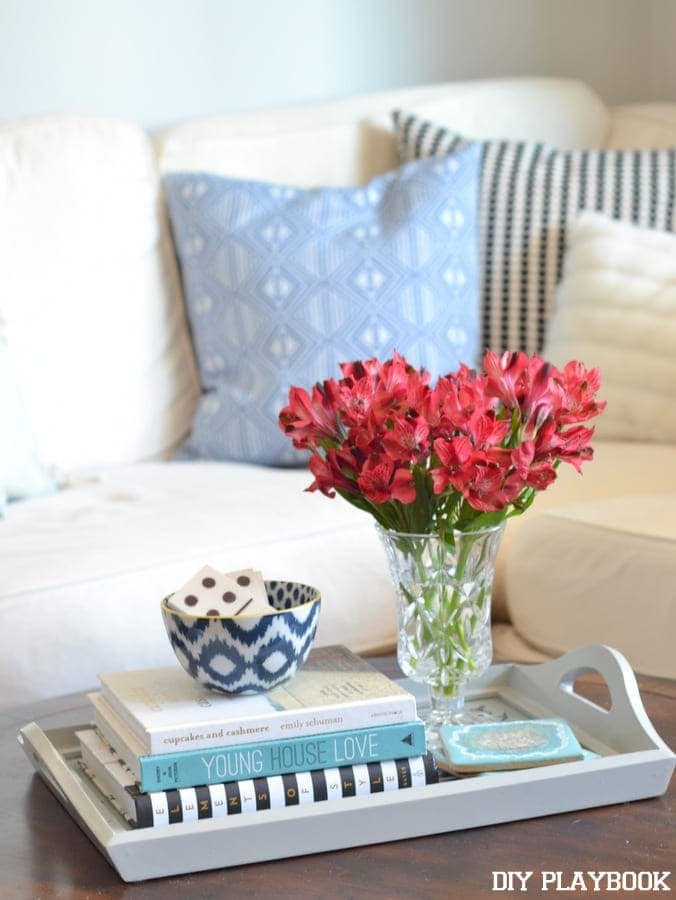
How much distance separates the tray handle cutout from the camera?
1.02m

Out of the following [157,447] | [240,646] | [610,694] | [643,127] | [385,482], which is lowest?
[157,447]

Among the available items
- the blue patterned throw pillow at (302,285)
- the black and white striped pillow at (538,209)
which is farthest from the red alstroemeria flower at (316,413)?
the black and white striped pillow at (538,209)

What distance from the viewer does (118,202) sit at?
7.22 feet

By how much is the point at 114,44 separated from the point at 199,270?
1.88 feet

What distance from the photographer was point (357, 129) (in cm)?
244

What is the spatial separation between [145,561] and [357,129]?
118 cm

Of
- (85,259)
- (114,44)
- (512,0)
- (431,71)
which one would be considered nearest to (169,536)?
(85,259)

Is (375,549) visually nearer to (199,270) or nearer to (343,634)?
(343,634)

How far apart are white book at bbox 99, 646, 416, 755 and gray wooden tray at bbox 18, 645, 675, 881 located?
0.05 metres

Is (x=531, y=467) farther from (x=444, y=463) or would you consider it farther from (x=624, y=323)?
(x=624, y=323)

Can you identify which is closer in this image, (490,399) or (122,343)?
Result: (490,399)

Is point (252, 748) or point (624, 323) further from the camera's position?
point (624, 323)

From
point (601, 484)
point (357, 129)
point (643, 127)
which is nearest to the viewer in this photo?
point (601, 484)

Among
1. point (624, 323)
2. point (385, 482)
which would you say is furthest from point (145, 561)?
point (624, 323)
